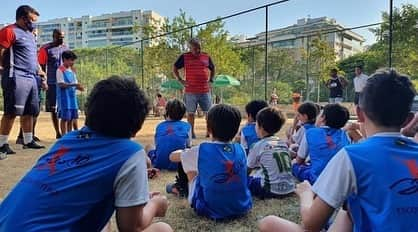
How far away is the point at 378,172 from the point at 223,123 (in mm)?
1417

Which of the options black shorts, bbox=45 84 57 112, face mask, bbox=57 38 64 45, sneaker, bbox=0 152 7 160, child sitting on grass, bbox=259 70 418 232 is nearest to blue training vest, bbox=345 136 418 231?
child sitting on grass, bbox=259 70 418 232

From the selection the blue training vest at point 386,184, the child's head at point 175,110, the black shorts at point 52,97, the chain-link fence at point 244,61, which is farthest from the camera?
the chain-link fence at point 244,61

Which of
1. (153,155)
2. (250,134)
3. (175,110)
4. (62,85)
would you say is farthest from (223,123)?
(62,85)

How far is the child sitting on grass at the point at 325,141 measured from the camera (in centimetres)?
312

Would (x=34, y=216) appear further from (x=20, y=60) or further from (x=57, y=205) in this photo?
(x=20, y=60)

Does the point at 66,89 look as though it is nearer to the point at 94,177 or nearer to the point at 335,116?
the point at 335,116

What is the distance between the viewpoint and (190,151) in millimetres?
2752

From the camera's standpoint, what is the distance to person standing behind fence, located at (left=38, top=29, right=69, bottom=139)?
629 cm

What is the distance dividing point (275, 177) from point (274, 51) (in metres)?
19.3

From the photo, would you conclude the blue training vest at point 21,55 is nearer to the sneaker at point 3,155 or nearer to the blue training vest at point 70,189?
the sneaker at point 3,155

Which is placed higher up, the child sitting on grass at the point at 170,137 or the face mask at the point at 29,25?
the face mask at the point at 29,25

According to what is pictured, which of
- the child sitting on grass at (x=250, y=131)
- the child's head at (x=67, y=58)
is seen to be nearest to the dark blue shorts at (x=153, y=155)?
the child sitting on grass at (x=250, y=131)

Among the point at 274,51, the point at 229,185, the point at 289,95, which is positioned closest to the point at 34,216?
the point at 229,185

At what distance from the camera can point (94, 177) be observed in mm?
1307
